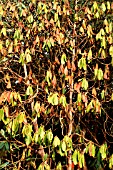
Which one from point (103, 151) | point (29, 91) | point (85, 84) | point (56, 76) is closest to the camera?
point (103, 151)

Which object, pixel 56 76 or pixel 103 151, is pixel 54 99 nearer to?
pixel 56 76

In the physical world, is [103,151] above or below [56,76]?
below

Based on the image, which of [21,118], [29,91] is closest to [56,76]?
[29,91]

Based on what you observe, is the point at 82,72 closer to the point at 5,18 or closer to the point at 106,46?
the point at 106,46

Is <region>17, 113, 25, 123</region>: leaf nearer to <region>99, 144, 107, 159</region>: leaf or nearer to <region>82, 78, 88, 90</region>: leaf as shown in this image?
<region>82, 78, 88, 90</region>: leaf

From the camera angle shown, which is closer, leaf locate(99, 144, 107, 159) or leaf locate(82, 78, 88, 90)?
leaf locate(99, 144, 107, 159)

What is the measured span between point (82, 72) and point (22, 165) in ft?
3.50

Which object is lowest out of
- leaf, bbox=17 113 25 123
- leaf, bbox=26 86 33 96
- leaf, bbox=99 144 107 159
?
leaf, bbox=99 144 107 159

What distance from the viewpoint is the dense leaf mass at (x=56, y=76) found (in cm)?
277

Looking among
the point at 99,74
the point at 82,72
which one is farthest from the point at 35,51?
the point at 99,74

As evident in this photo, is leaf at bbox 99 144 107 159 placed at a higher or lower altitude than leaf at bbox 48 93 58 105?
lower

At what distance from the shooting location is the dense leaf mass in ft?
9.08

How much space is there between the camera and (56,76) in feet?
9.71

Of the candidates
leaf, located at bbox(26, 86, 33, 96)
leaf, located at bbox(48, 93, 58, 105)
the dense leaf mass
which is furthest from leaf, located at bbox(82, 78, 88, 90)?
leaf, located at bbox(26, 86, 33, 96)
